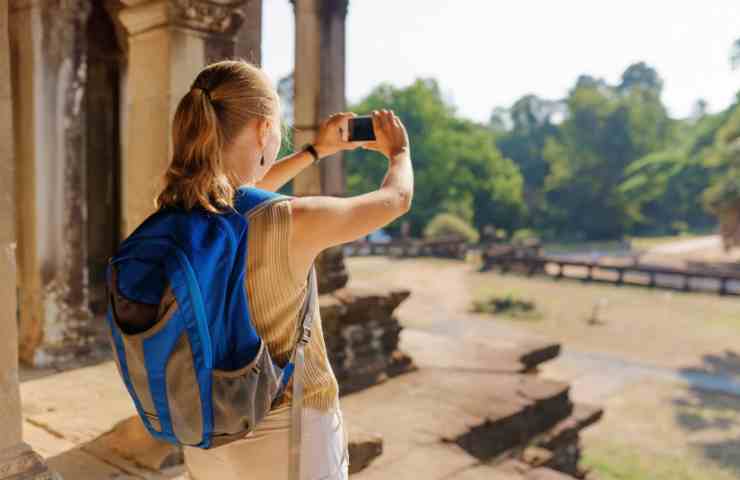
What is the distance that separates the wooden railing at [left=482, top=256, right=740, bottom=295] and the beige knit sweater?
1887 centimetres

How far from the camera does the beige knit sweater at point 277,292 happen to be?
3.92 feet

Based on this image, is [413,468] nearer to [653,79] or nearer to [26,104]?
[26,104]

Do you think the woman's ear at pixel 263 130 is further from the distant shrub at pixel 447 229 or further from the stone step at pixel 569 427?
the distant shrub at pixel 447 229

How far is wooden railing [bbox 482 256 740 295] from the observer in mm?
18562

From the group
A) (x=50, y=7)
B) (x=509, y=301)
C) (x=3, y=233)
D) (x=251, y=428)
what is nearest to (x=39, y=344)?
(x=50, y=7)

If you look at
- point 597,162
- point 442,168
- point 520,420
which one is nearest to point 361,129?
point 520,420

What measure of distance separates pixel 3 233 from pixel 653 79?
7698 cm

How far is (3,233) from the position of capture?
1774 millimetres

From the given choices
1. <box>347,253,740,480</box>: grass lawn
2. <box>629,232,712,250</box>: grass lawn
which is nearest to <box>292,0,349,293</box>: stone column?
<box>347,253,740,480</box>: grass lawn

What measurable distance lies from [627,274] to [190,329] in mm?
24595

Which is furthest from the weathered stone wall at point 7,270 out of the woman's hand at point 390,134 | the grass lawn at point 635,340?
the grass lawn at point 635,340

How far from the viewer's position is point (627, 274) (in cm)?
2367

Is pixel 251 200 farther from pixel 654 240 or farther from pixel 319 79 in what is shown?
pixel 654 240

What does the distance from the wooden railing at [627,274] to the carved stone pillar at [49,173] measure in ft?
56.2
